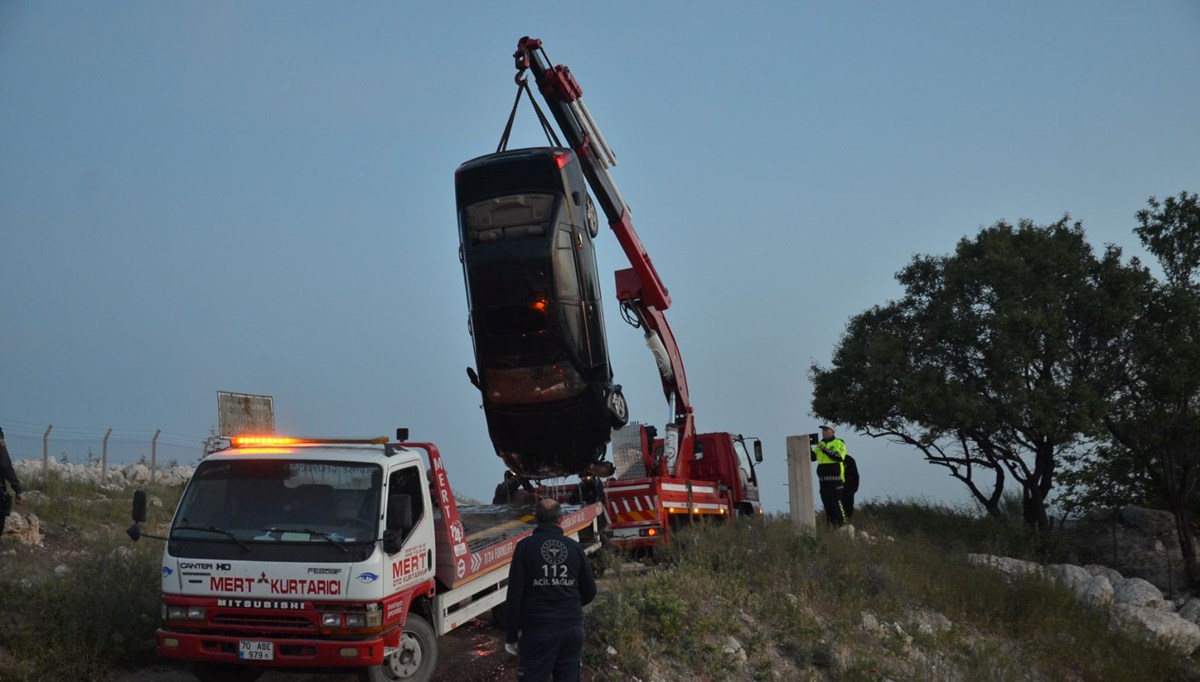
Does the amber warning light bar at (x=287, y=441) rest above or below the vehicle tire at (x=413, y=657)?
above

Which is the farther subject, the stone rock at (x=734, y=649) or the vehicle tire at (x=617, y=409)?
the vehicle tire at (x=617, y=409)

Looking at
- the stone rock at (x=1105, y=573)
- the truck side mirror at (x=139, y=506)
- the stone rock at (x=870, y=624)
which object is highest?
the truck side mirror at (x=139, y=506)

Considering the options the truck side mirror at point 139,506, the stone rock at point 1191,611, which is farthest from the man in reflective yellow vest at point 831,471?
the truck side mirror at point 139,506

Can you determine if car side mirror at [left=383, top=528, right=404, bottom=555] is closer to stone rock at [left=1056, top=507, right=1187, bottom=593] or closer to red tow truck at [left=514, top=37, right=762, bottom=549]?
red tow truck at [left=514, top=37, right=762, bottom=549]

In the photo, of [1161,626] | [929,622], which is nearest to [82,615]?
[929,622]

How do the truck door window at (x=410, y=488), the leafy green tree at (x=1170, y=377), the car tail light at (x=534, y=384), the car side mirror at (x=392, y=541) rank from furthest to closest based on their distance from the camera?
the leafy green tree at (x=1170, y=377) → the car tail light at (x=534, y=384) → the truck door window at (x=410, y=488) → the car side mirror at (x=392, y=541)

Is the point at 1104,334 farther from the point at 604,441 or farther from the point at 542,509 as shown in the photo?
the point at 542,509

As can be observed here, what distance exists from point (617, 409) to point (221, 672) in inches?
276

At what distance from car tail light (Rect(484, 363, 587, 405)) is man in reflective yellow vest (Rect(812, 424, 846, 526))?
5.73 metres

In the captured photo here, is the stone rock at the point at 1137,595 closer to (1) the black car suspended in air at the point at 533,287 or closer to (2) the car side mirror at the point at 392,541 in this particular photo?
(1) the black car suspended in air at the point at 533,287

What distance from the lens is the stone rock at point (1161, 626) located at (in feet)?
47.5

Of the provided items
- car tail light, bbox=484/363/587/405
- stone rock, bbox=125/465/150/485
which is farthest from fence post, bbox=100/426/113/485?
car tail light, bbox=484/363/587/405

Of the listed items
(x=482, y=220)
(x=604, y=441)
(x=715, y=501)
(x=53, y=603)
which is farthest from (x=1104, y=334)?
(x=53, y=603)

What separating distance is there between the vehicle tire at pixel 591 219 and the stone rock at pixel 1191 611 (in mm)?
12410
